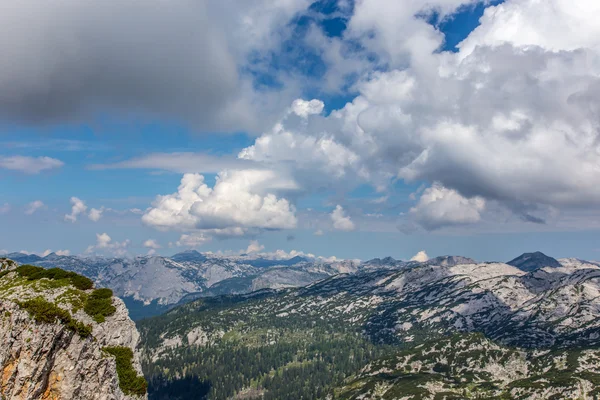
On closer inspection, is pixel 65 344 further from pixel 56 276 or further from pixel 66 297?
pixel 56 276

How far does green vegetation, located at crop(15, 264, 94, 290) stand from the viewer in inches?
3648

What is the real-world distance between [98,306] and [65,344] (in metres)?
10.6

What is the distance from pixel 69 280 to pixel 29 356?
80.1 feet

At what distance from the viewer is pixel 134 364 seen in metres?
87.0

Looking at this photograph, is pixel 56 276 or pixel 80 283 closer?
pixel 80 283

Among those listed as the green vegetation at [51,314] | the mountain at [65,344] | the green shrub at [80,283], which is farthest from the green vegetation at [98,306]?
the green shrub at [80,283]

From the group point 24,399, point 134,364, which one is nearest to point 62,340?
point 24,399

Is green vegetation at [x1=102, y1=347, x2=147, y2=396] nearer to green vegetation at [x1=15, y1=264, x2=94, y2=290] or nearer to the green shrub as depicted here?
the green shrub

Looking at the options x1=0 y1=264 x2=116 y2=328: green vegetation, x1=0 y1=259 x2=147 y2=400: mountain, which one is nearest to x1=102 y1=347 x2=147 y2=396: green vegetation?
x1=0 y1=259 x2=147 y2=400: mountain

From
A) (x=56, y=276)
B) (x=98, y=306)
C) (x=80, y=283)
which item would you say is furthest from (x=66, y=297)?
(x=56, y=276)

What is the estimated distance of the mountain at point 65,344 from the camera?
70250 millimetres

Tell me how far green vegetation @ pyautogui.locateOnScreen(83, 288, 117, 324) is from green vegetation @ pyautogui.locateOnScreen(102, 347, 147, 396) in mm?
6812

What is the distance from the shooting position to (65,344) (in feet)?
247

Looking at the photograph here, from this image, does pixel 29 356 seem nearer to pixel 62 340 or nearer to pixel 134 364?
pixel 62 340
